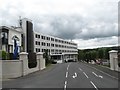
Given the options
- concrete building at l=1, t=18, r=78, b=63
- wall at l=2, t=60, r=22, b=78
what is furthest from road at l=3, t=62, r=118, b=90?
concrete building at l=1, t=18, r=78, b=63

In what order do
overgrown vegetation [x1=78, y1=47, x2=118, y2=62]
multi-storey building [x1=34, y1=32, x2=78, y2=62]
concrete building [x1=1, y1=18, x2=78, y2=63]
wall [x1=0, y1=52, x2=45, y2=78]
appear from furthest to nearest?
1. multi-storey building [x1=34, y1=32, x2=78, y2=62]
2. overgrown vegetation [x1=78, y1=47, x2=118, y2=62]
3. concrete building [x1=1, y1=18, x2=78, y2=63]
4. wall [x1=0, y1=52, x2=45, y2=78]

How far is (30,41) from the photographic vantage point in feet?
269

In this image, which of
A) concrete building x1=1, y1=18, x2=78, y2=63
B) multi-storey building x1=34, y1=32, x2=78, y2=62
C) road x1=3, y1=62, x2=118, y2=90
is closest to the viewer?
road x1=3, y1=62, x2=118, y2=90

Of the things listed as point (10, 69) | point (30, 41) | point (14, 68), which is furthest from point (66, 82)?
point (30, 41)

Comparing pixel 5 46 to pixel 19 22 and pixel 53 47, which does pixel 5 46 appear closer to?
pixel 19 22

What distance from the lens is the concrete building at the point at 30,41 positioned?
202ft

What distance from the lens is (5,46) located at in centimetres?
5928

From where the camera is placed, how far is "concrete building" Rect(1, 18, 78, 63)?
6154cm

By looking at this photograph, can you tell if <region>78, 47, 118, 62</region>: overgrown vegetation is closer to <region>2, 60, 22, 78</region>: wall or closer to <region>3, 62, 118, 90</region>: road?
<region>3, 62, 118, 90</region>: road

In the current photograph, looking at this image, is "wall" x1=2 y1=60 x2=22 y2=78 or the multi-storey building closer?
"wall" x1=2 y1=60 x2=22 y2=78

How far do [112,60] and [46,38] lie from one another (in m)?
77.0

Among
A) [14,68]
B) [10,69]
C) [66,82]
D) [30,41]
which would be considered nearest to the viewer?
[66,82]

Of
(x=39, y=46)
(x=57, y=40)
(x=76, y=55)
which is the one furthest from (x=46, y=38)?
(x=76, y=55)

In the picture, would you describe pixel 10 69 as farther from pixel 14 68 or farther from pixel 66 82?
pixel 66 82
